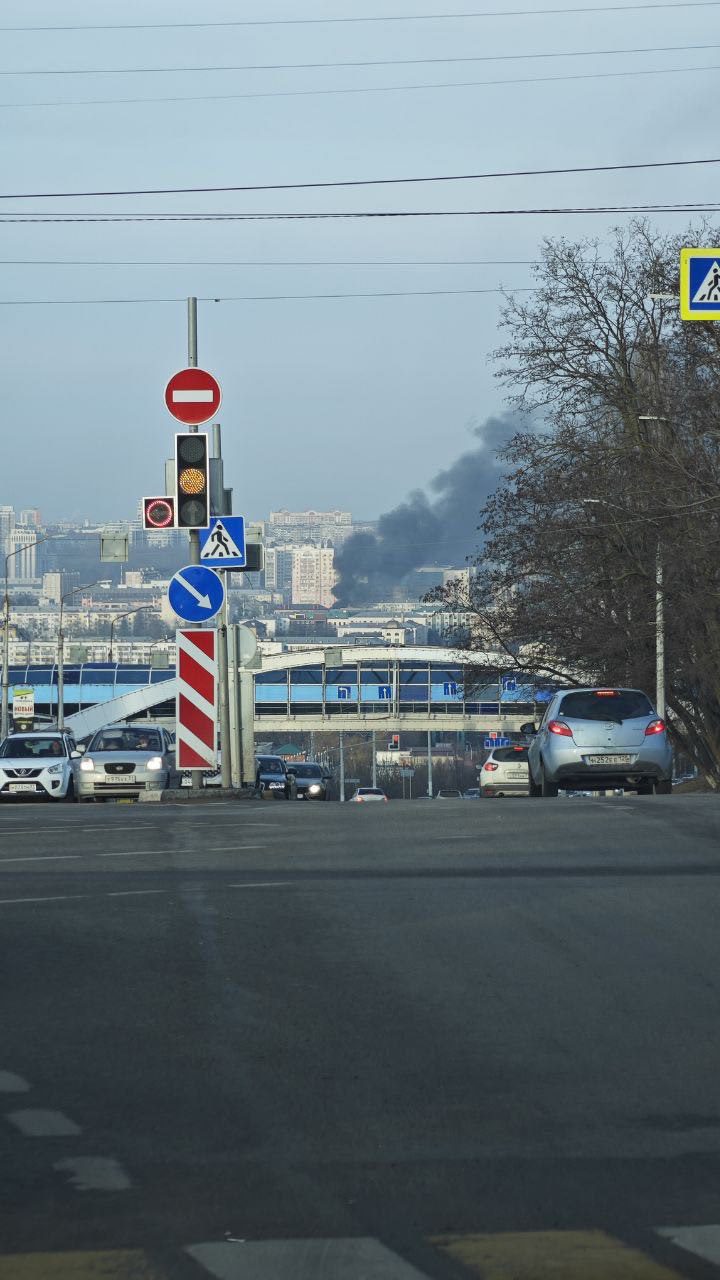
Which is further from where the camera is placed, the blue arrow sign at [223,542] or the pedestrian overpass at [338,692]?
the pedestrian overpass at [338,692]

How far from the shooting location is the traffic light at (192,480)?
21422 millimetres

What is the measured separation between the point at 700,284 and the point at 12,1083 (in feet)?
55.5

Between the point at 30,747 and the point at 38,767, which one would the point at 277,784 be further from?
the point at 38,767

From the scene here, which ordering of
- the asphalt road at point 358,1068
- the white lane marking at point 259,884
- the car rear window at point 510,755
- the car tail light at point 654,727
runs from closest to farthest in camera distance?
1. the asphalt road at point 358,1068
2. the white lane marking at point 259,884
3. the car tail light at point 654,727
4. the car rear window at point 510,755

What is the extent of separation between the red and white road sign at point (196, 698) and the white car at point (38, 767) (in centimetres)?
1099

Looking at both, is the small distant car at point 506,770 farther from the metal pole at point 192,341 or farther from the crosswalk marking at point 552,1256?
the crosswalk marking at point 552,1256

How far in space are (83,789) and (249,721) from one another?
3529mm

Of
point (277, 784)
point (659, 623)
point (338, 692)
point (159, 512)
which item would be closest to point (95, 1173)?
point (159, 512)

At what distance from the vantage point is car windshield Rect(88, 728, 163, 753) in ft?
111

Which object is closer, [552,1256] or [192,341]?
[552,1256]

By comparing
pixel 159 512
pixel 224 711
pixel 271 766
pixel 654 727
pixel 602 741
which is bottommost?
pixel 271 766

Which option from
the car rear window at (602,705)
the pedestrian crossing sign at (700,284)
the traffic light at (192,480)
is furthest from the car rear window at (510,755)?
the pedestrian crossing sign at (700,284)

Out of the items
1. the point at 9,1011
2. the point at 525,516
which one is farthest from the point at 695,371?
the point at 9,1011

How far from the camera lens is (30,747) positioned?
112 ft
